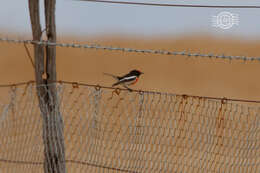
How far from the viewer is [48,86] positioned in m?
5.38

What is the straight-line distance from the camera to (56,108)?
5.40 metres

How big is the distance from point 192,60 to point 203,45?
333cm

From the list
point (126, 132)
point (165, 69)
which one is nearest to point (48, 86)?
point (126, 132)

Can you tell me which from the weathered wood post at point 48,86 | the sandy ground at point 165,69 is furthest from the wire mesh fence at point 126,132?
the sandy ground at point 165,69

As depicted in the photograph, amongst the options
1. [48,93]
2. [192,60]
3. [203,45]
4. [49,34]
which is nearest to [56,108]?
[48,93]

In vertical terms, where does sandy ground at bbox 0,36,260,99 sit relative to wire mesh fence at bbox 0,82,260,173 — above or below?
above

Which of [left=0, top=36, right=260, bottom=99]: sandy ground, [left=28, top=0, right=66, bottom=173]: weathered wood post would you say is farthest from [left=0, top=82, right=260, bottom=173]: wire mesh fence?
[left=0, top=36, right=260, bottom=99]: sandy ground

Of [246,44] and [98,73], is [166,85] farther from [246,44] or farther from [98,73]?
[246,44]

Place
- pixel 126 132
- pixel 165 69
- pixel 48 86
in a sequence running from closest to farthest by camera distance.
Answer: pixel 48 86, pixel 126 132, pixel 165 69

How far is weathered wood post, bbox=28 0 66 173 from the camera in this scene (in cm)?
533

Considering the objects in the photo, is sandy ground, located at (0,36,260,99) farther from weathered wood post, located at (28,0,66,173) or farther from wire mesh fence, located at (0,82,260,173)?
weathered wood post, located at (28,0,66,173)

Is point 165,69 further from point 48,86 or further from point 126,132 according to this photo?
point 48,86

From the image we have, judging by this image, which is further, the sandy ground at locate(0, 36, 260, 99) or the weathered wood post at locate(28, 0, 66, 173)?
the sandy ground at locate(0, 36, 260, 99)

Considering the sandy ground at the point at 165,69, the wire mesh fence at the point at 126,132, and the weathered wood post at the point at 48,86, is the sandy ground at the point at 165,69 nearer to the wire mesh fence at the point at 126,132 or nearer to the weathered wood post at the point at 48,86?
the wire mesh fence at the point at 126,132
